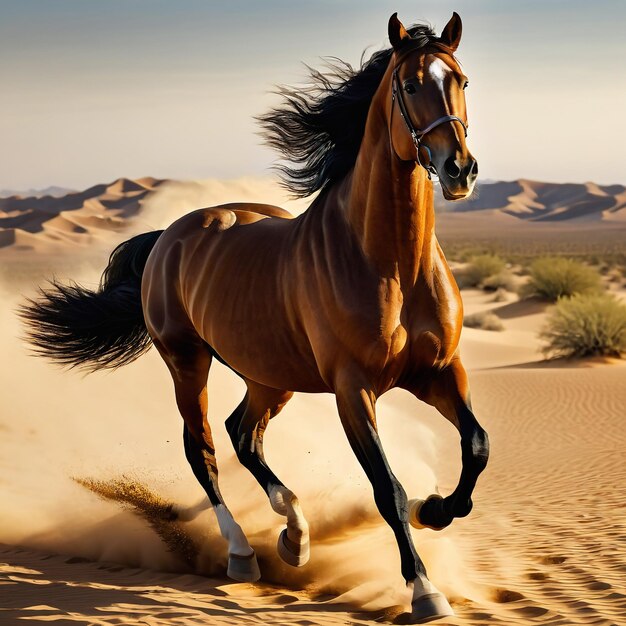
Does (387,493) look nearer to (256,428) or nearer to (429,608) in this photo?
(429,608)

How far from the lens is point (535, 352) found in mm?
21734

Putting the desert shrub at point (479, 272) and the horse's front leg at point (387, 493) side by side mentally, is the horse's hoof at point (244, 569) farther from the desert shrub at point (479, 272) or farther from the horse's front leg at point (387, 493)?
the desert shrub at point (479, 272)

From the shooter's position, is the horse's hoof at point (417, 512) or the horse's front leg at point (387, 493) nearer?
the horse's front leg at point (387, 493)

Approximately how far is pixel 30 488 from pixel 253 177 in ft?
17.2

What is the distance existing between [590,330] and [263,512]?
13.6 m

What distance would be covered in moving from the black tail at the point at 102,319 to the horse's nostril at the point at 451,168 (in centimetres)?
370

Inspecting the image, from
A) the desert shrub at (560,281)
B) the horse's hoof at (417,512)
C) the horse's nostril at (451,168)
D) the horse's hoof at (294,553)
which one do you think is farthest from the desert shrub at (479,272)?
the horse's nostril at (451,168)

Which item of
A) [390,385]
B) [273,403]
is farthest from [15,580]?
[390,385]

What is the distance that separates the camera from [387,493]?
4.63 meters

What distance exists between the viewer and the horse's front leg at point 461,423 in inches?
189

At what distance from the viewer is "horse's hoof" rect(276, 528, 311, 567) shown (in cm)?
563

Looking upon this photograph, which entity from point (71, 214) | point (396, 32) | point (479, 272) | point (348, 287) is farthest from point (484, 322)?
point (71, 214)

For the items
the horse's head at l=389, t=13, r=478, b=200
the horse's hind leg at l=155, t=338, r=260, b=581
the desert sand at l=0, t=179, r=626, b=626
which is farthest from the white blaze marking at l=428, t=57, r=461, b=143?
the horse's hind leg at l=155, t=338, r=260, b=581

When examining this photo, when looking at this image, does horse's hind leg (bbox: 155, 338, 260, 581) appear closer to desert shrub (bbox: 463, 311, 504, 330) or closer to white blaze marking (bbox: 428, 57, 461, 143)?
white blaze marking (bbox: 428, 57, 461, 143)
